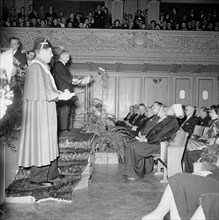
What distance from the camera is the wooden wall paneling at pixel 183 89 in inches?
540

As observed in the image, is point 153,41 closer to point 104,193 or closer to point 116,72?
point 116,72

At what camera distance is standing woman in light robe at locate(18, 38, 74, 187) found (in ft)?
13.1

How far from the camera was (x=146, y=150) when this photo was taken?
5793 mm

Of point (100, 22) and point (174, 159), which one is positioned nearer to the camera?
point (174, 159)

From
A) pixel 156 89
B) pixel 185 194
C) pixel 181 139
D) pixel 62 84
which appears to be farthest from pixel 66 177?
pixel 156 89

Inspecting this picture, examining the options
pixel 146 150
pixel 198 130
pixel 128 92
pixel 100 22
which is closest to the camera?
pixel 146 150

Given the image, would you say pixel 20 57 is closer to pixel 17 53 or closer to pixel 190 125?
pixel 17 53

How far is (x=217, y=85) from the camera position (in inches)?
539

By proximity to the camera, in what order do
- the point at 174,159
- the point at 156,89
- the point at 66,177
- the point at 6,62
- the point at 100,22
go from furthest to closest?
the point at 156,89 → the point at 100,22 → the point at 174,159 → the point at 66,177 → the point at 6,62

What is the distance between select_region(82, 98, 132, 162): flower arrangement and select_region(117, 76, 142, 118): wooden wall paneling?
6296 millimetres

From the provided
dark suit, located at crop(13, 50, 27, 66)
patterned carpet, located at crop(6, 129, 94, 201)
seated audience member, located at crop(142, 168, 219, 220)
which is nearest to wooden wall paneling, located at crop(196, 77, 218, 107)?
dark suit, located at crop(13, 50, 27, 66)

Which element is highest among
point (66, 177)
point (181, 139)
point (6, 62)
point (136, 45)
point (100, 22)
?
point (100, 22)

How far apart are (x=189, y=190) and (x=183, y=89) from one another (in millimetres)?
11421

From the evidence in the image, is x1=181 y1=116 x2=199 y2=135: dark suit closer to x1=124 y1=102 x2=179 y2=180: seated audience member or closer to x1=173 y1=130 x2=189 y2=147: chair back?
x1=124 y1=102 x2=179 y2=180: seated audience member
